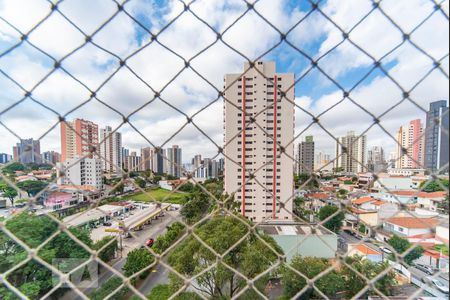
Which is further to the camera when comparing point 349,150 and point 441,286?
point 441,286

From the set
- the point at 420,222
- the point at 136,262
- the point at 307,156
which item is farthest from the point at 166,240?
the point at 307,156

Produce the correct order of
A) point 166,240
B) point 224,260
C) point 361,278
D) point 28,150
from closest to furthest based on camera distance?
point 28,150 < point 224,260 < point 361,278 < point 166,240

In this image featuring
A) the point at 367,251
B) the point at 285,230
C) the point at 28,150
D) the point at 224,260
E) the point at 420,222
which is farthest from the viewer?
the point at 285,230

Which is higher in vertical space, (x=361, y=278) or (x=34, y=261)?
(x=34, y=261)

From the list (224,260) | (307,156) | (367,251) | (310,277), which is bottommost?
(367,251)

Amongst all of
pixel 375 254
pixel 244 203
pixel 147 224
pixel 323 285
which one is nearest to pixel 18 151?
pixel 323 285

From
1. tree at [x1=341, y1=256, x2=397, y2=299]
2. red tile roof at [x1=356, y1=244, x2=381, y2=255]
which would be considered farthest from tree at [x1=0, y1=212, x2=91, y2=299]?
red tile roof at [x1=356, y1=244, x2=381, y2=255]

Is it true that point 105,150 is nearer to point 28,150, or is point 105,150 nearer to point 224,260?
point 28,150

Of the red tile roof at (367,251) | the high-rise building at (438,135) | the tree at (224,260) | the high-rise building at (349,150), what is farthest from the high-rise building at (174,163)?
the red tile roof at (367,251)
